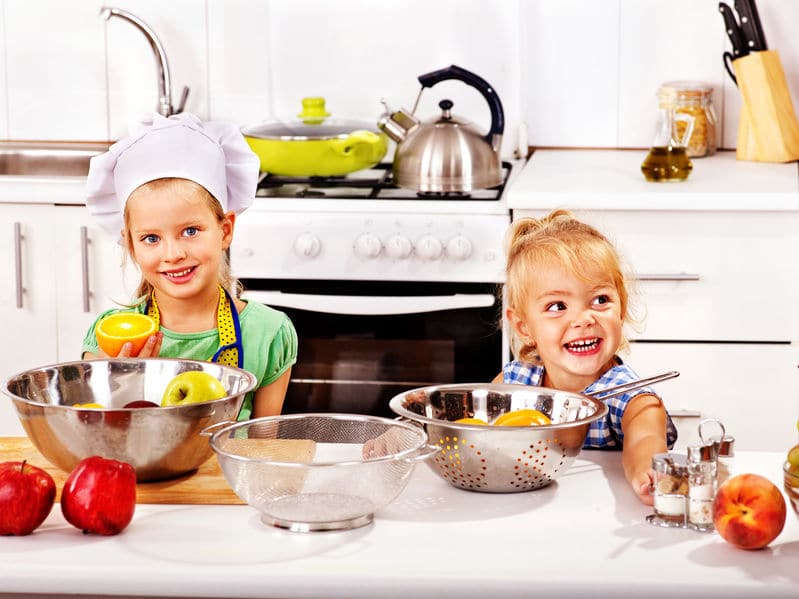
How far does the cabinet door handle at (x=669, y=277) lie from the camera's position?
2.75 meters

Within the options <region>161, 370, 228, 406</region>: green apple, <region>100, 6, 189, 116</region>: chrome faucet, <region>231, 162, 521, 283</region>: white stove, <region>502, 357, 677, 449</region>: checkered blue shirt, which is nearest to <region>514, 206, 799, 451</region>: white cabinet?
<region>231, 162, 521, 283</region>: white stove

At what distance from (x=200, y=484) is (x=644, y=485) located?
52 cm

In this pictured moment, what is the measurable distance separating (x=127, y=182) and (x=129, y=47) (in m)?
1.69

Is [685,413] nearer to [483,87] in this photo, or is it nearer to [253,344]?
[483,87]

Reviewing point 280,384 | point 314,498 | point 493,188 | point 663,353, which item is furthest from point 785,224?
point 314,498

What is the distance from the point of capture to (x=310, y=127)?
310 cm

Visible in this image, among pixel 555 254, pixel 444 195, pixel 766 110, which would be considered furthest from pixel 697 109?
pixel 555 254

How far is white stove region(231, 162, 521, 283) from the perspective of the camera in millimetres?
2768

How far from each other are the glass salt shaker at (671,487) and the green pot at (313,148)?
5.93 feet

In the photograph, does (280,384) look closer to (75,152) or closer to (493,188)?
(493,188)

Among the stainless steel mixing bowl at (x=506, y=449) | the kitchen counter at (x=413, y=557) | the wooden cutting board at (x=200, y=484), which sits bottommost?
the kitchen counter at (x=413, y=557)

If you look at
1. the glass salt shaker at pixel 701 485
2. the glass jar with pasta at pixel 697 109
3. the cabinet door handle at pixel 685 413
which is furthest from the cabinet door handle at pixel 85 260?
the glass salt shaker at pixel 701 485

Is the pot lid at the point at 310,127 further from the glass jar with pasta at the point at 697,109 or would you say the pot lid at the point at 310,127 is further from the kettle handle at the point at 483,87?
the glass jar with pasta at the point at 697,109

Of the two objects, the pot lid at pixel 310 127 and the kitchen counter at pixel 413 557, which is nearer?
the kitchen counter at pixel 413 557
